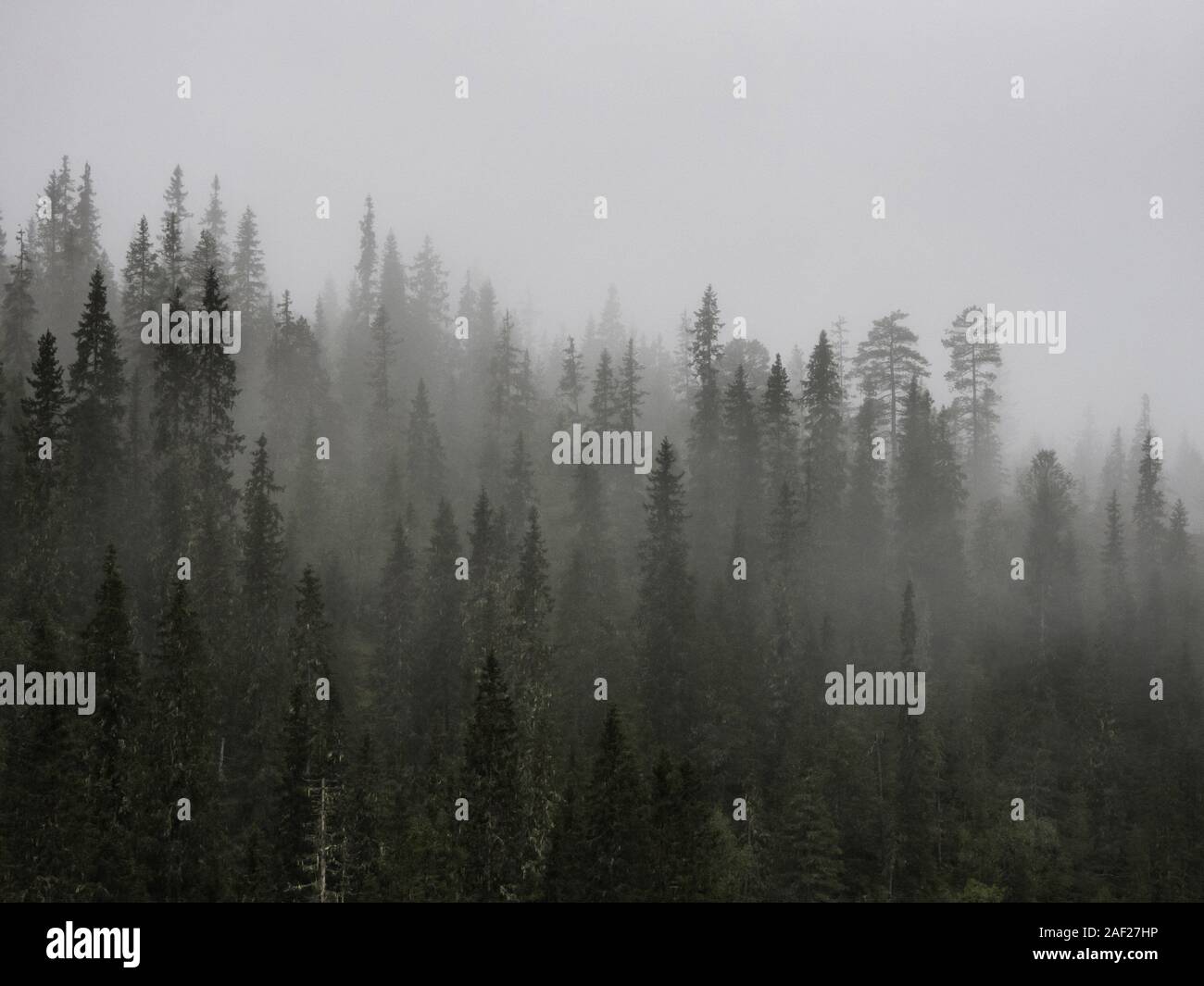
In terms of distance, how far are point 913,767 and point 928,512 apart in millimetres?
23731

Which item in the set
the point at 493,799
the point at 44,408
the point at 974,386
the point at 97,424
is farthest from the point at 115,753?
the point at 974,386

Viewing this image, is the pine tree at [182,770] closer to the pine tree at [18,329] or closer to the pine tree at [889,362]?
the pine tree at [18,329]

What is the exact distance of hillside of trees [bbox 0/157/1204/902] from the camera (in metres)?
37.9

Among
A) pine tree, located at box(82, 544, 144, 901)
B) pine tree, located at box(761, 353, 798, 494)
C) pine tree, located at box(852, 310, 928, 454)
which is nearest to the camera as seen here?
pine tree, located at box(82, 544, 144, 901)

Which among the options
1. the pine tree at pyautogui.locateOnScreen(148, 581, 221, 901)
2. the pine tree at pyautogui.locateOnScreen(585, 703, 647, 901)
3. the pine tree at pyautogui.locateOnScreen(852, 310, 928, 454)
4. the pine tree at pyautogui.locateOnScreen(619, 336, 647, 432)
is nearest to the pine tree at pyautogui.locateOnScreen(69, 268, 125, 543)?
the pine tree at pyautogui.locateOnScreen(148, 581, 221, 901)

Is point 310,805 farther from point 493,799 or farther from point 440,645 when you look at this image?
point 440,645

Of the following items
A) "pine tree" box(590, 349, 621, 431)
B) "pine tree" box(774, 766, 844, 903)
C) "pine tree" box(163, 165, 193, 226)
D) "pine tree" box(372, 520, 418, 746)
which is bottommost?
"pine tree" box(774, 766, 844, 903)

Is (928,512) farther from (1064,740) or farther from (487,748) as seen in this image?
(487,748)

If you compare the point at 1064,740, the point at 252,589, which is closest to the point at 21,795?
the point at 252,589

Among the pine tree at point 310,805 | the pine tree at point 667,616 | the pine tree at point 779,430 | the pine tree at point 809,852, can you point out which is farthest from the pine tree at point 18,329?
the pine tree at point 809,852

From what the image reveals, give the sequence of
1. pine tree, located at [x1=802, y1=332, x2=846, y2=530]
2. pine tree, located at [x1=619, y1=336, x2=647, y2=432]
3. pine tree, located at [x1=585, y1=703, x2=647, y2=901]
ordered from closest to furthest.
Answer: pine tree, located at [x1=585, y1=703, x2=647, y2=901]
pine tree, located at [x1=802, y1=332, x2=846, y2=530]
pine tree, located at [x1=619, y1=336, x2=647, y2=432]

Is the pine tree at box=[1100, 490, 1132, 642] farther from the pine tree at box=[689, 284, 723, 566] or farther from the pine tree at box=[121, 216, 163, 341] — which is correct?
the pine tree at box=[121, 216, 163, 341]

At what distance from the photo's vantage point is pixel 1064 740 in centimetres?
5656
